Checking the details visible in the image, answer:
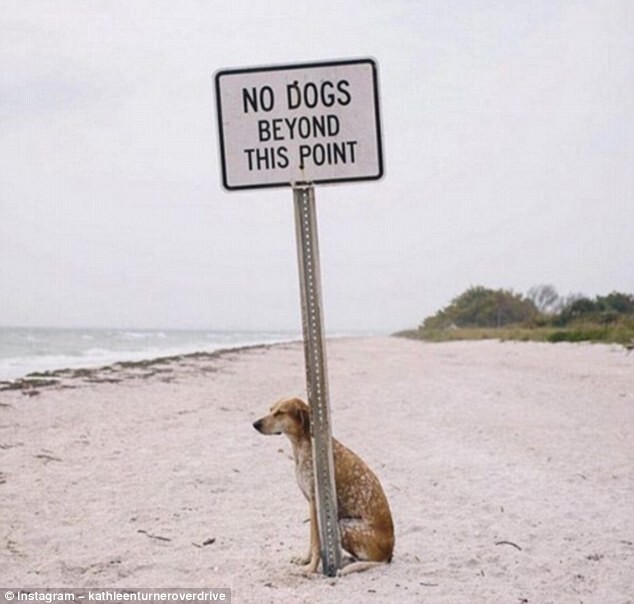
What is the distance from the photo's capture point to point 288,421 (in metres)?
4.48

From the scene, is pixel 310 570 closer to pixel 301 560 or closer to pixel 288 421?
pixel 301 560

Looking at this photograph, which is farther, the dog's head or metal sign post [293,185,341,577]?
the dog's head

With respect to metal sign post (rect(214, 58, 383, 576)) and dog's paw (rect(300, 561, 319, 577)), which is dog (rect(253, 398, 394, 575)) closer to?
dog's paw (rect(300, 561, 319, 577))

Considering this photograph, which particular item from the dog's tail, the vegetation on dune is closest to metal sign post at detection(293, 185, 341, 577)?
the dog's tail

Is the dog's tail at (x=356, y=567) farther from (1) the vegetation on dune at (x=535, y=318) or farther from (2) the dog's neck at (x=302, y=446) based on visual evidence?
(1) the vegetation on dune at (x=535, y=318)

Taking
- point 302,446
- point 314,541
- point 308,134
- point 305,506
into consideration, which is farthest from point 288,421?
point 305,506

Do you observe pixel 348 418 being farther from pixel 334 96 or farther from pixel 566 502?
pixel 334 96

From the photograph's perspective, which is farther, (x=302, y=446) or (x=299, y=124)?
(x=302, y=446)

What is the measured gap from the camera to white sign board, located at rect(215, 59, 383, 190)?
Answer: 4.17 metres

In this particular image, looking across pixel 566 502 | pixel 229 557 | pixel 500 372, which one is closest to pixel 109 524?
pixel 229 557

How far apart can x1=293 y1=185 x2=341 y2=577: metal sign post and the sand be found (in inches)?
19.9

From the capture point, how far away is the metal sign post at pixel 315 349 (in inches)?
167

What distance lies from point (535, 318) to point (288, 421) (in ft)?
142

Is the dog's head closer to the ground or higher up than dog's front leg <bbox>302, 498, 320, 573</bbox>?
higher up
